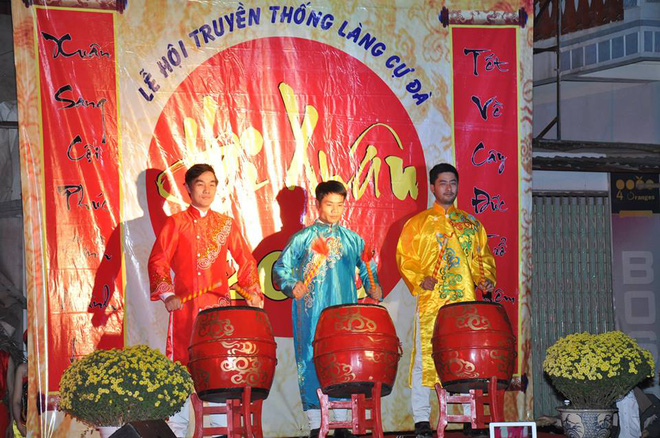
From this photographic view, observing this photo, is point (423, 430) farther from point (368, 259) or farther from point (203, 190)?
point (203, 190)

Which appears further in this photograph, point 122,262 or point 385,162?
point 385,162

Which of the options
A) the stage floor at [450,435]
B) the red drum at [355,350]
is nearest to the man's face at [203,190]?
the red drum at [355,350]

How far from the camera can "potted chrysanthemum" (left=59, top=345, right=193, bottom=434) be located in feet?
15.4

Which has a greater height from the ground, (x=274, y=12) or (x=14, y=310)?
(x=274, y=12)

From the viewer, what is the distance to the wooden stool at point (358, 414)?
539cm

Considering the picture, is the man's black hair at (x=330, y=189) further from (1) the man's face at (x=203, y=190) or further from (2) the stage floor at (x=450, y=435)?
(2) the stage floor at (x=450, y=435)

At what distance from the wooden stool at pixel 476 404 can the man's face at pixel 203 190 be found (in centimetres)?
171

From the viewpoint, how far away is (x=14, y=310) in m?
7.25

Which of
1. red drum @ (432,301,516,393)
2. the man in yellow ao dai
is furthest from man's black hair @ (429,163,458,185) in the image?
red drum @ (432,301,516,393)

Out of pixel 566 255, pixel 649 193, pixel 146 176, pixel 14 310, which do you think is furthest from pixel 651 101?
pixel 14 310

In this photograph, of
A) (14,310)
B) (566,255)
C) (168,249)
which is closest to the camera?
(168,249)

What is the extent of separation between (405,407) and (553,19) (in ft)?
12.1

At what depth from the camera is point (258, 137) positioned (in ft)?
21.1

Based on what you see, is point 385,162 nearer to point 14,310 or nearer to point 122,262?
point 122,262
